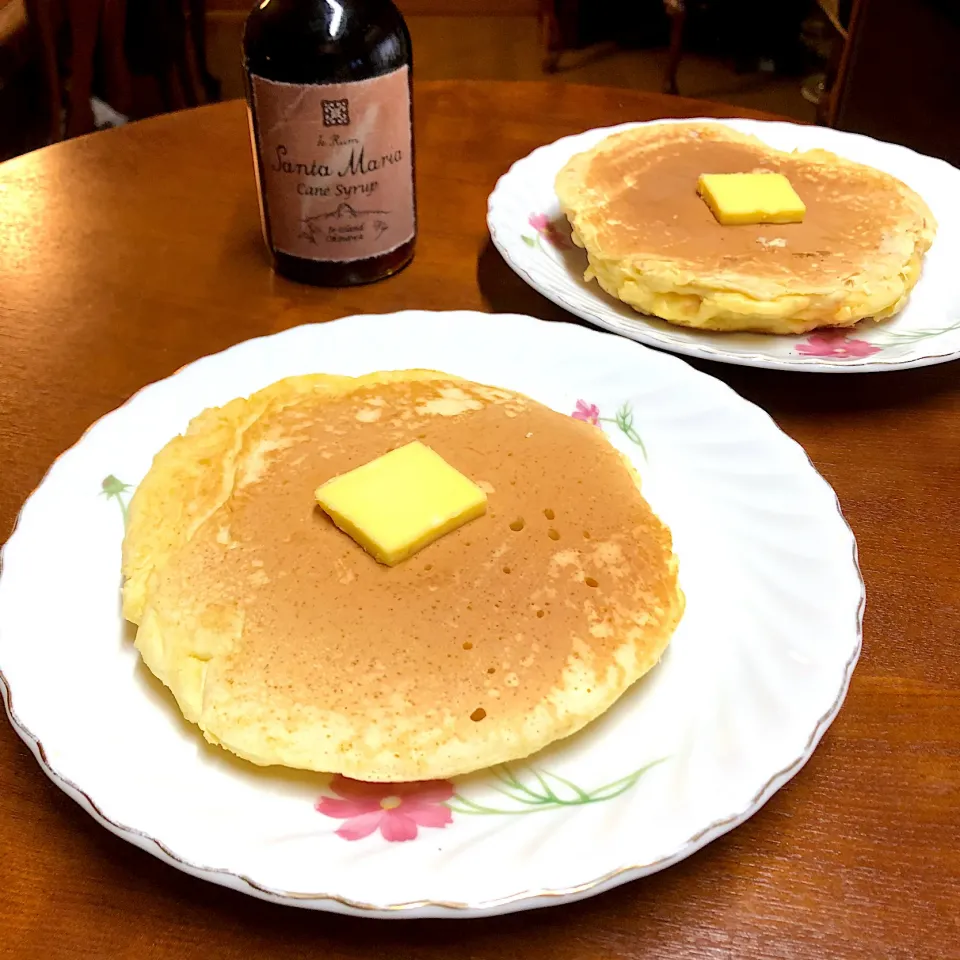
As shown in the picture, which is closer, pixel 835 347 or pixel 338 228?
pixel 835 347

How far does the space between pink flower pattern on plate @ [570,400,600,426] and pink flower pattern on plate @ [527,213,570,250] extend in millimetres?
391

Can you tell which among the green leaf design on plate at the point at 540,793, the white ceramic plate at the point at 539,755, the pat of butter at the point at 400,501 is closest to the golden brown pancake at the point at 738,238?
the white ceramic plate at the point at 539,755

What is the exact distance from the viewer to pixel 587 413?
3.33 ft

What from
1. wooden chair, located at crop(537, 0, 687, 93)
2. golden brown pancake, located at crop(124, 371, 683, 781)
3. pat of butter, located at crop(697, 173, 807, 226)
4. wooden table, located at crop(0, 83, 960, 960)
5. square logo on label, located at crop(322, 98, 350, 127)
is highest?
square logo on label, located at crop(322, 98, 350, 127)

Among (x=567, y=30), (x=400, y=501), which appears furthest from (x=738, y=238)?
(x=567, y=30)

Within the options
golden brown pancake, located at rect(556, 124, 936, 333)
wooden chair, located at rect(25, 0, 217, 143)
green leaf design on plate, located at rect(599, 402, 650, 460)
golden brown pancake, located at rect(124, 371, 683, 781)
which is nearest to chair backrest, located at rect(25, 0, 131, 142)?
wooden chair, located at rect(25, 0, 217, 143)

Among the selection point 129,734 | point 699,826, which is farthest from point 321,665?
point 699,826

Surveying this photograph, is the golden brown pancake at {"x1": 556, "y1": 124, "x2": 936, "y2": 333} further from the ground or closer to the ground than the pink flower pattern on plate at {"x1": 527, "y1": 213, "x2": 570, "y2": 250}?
further from the ground

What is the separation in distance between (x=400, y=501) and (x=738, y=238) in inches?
27.5

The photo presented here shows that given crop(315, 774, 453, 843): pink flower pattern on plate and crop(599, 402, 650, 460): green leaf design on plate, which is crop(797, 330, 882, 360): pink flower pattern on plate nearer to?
crop(599, 402, 650, 460): green leaf design on plate

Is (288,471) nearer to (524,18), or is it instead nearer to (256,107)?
(256,107)

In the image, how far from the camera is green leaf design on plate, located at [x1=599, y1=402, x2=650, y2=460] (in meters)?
0.98

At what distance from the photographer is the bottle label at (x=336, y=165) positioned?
1.12m

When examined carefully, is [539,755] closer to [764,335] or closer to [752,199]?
[764,335]
